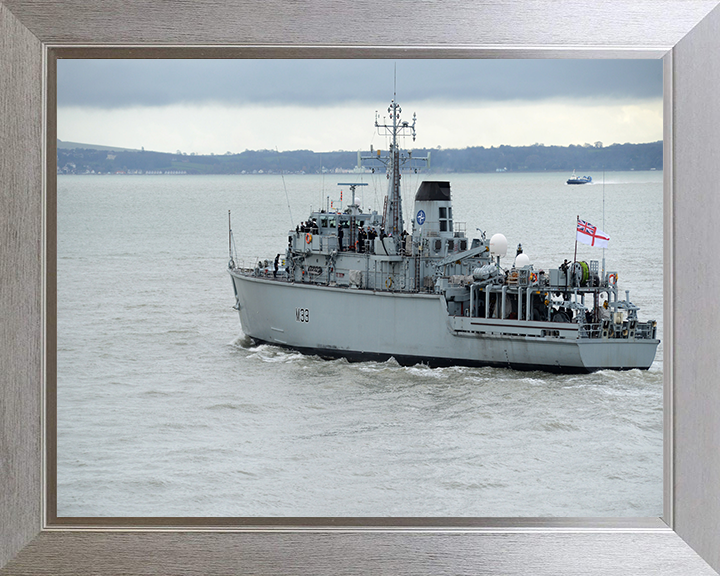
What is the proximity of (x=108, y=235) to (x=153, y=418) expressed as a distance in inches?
850

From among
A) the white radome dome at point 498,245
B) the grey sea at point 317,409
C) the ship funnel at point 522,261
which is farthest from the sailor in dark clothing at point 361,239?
the ship funnel at point 522,261

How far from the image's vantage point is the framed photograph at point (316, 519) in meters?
5.39

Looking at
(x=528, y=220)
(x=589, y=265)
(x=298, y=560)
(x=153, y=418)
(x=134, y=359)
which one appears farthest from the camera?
(x=528, y=220)

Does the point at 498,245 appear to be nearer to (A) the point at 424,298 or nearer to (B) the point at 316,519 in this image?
(A) the point at 424,298

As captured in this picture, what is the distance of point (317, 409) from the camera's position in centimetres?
1401

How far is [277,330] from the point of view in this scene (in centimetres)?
1867

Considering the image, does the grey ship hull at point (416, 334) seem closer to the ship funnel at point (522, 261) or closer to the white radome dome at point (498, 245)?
the ship funnel at point (522, 261)

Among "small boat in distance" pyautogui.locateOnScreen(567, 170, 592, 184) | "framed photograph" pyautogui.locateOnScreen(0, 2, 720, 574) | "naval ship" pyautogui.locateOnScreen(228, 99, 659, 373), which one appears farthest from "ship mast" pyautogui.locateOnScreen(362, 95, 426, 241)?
"framed photograph" pyautogui.locateOnScreen(0, 2, 720, 574)

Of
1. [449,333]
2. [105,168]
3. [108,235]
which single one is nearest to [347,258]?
[449,333]

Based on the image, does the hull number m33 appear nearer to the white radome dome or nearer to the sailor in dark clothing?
the sailor in dark clothing

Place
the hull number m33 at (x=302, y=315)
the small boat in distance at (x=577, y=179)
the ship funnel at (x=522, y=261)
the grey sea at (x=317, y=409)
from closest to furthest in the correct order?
the grey sea at (x=317, y=409), the small boat in distance at (x=577, y=179), the ship funnel at (x=522, y=261), the hull number m33 at (x=302, y=315)

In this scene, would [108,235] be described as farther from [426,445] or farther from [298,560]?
[298,560]

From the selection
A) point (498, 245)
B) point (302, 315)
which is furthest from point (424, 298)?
point (302, 315)

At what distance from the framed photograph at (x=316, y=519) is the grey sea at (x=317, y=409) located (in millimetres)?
327
